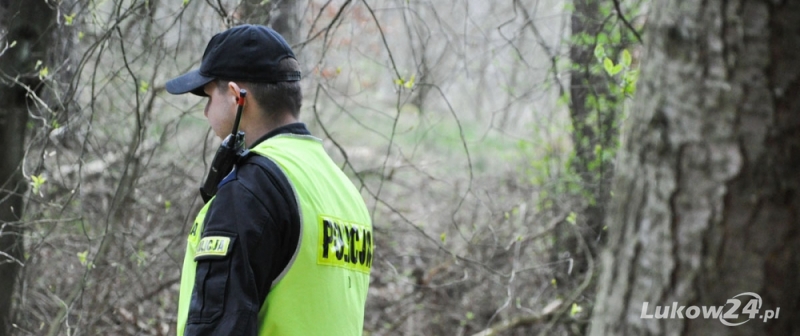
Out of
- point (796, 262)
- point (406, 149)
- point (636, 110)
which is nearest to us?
point (796, 262)

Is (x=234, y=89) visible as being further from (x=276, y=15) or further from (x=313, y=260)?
(x=276, y=15)

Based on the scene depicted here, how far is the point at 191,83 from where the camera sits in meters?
2.59

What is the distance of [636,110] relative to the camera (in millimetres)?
1545

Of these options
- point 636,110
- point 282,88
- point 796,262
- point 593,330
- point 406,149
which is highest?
point 406,149

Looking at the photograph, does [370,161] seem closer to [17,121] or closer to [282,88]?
[17,121]

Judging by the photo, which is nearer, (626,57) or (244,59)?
(244,59)

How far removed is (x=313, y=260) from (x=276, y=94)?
1.77 ft

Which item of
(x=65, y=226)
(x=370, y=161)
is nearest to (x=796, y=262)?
(x=65, y=226)

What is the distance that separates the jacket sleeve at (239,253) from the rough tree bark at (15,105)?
2301 millimetres

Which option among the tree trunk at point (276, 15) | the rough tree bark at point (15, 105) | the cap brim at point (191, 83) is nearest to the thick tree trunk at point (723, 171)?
the cap brim at point (191, 83)

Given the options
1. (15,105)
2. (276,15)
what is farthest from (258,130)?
(276,15)

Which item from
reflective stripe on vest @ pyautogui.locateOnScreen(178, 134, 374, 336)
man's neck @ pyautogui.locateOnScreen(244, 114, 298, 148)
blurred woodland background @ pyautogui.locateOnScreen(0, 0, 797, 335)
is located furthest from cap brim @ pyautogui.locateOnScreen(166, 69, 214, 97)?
blurred woodland background @ pyautogui.locateOnScreen(0, 0, 797, 335)

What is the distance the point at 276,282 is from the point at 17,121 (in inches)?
102

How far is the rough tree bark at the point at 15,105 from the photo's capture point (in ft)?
13.6
